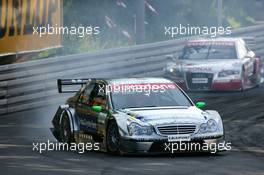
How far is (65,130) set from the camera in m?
16.6

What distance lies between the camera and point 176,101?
15.6 m

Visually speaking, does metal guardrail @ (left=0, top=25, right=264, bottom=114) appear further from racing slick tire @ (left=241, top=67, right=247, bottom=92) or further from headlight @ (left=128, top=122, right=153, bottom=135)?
headlight @ (left=128, top=122, right=153, bottom=135)

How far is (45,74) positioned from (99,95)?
745 cm

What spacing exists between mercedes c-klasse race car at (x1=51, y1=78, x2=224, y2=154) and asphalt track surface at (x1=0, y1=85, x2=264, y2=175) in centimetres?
25

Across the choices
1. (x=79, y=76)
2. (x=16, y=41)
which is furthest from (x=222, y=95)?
(x=16, y=41)

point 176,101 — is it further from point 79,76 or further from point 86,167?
point 79,76

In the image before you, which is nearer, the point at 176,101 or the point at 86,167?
the point at 86,167

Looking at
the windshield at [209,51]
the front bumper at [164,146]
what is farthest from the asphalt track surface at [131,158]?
the windshield at [209,51]

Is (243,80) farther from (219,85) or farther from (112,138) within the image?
(112,138)

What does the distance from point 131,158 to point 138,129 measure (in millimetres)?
443

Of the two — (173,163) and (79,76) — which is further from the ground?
(79,76)

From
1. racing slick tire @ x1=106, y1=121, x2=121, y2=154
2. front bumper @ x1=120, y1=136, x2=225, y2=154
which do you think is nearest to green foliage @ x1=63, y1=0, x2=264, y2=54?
racing slick tire @ x1=106, y1=121, x2=121, y2=154

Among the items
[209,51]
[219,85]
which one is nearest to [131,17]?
[209,51]

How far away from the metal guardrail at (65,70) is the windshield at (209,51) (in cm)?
106
